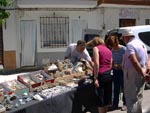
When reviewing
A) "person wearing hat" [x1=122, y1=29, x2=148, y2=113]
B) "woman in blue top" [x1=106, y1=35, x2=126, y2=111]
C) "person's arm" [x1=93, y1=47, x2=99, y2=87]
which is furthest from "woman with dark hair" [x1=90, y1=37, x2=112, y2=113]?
"woman in blue top" [x1=106, y1=35, x2=126, y2=111]

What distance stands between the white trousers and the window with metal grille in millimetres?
12244

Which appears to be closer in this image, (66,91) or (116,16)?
(66,91)

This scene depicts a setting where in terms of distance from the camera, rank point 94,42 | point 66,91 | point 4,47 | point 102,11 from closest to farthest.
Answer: point 66,91 → point 94,42 → point 4,47 → point 102,11

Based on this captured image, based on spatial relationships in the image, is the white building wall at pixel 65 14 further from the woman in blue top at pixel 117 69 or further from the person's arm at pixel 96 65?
the person's arm at pixel 96 65

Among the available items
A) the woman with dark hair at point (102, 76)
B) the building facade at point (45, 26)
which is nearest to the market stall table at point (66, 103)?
the woman with dark hair at point (102, 76)

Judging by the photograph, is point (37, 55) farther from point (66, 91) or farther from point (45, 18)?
point (66, 91)

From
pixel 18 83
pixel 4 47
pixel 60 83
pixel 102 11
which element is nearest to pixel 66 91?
pixel 60 83

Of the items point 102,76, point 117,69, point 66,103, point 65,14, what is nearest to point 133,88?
point 102,76

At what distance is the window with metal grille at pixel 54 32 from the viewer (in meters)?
18.1

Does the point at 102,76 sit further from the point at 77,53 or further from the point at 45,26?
the point at 45,26

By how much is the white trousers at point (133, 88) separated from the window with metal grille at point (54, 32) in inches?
482

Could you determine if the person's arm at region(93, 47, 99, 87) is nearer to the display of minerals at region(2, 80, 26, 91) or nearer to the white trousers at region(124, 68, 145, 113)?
the white trousers at region(124, 68, 145, 113)

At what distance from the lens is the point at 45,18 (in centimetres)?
1806

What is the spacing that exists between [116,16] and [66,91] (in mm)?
13758
